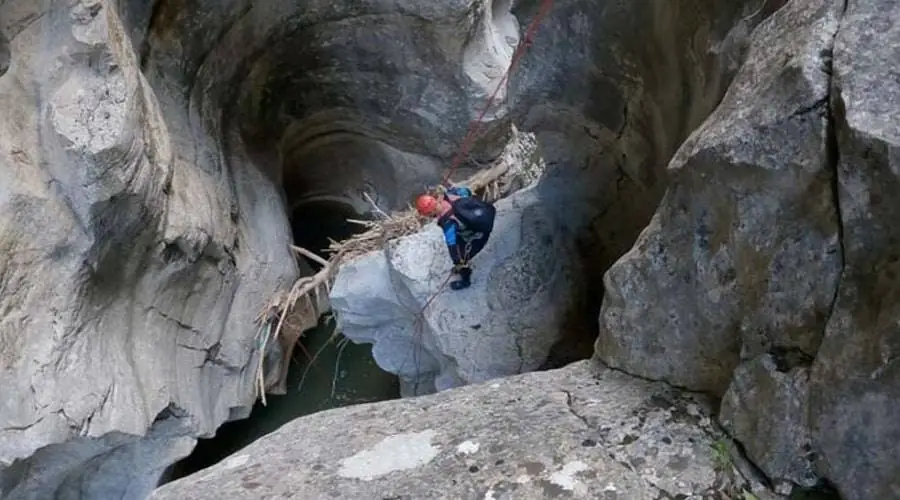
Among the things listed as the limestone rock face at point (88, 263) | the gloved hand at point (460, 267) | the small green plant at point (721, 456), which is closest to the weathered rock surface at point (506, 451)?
the small green plant at point (721, 456)

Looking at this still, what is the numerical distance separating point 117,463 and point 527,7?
2917 mm

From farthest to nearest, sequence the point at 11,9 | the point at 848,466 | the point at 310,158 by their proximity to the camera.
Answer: the point at 310,158
the point at 11,9
the point at 848,466

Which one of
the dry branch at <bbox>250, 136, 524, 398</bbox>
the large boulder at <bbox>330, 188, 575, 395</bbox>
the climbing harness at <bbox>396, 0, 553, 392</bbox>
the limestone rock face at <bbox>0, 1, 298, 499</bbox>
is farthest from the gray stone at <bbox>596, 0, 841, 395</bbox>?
the dry branch at <bbox>250, 136, 524, 398</bbox>

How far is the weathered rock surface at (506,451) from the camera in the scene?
187 cm

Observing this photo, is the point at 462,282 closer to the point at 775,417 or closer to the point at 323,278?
the point at 323,278

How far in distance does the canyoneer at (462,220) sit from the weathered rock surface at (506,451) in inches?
60.0

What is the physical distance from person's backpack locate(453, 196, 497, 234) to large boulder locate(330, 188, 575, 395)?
1.50 feet

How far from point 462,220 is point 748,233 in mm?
2018

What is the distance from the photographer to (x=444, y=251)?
14.5 feet

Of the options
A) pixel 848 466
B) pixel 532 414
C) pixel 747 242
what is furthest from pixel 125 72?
pixel 848 466

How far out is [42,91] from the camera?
3357 mm

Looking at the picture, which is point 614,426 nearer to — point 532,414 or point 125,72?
point 532,414

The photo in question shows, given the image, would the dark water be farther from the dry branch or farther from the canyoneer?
the canyoneer

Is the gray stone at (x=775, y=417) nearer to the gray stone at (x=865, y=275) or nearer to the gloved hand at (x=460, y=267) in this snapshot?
the gray stone at (x=865, y=275)
